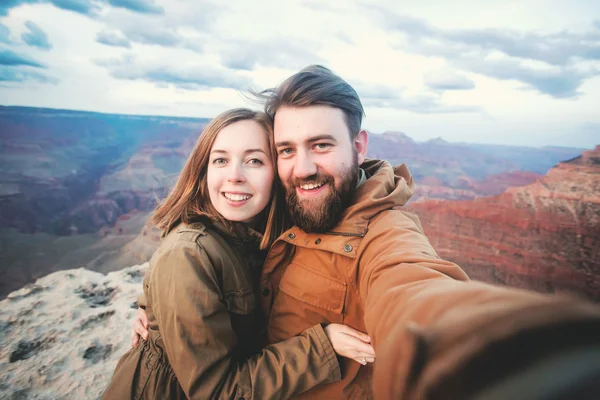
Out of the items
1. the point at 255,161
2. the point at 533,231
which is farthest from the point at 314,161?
the point at 533,231

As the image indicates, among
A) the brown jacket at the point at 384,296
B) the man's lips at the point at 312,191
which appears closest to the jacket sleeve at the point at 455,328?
the brown jacket at the point at 384,296

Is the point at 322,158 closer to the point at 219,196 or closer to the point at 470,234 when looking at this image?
the point at 219,196

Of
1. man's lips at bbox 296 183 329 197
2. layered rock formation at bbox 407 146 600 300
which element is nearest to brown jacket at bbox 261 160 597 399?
man's lips at bbox 296 183 329 197

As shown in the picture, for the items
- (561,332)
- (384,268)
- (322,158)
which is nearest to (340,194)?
(322,158)

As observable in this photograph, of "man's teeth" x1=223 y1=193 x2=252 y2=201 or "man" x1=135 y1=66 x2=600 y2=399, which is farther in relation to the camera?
"man's teeth" x1=223 y1=193 x2=252 y2=201

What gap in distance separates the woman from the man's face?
0.17 m

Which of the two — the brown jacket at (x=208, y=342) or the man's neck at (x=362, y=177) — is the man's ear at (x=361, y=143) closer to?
the man's neck at (x=362, y=177)

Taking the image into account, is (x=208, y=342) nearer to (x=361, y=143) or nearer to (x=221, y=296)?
(x=221, y=296)

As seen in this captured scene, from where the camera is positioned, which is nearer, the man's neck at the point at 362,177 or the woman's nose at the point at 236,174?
the woman's nose at the point at 236,174

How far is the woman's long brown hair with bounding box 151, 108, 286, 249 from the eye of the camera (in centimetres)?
194

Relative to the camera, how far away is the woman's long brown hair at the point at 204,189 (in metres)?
1.94

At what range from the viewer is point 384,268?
1.27 meters

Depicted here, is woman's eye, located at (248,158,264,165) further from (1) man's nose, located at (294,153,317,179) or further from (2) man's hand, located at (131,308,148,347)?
(2) man's hand, located at (131,308,148,347)

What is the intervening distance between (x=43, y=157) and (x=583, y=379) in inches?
2362
